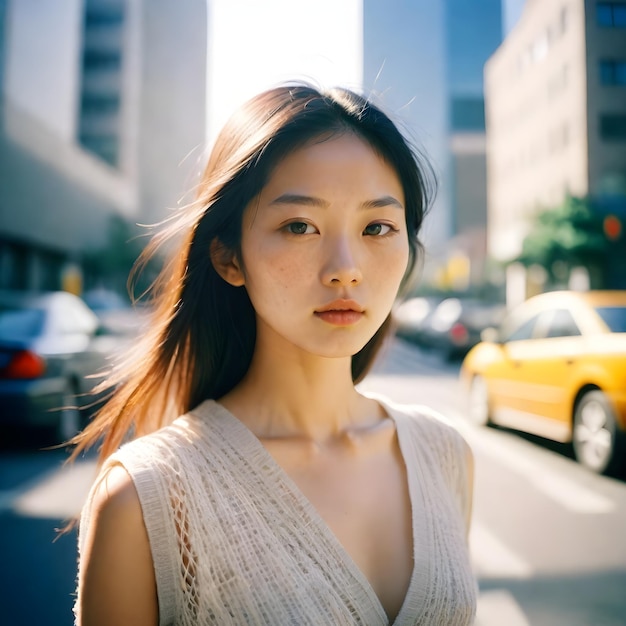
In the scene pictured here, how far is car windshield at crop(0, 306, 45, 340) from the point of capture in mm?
5266

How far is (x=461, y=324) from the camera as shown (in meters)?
14.0

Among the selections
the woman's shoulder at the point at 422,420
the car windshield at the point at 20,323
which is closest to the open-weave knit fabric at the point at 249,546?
the woman's shoulder at the point at 422,420

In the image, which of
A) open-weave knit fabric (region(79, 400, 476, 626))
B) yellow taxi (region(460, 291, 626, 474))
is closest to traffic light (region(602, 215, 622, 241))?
yellow taxi (region(460, 291, 626, 474))

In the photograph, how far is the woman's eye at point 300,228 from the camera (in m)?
1.09

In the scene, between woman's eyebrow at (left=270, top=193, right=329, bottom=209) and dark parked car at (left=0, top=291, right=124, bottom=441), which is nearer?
woman's eyebrow at (left=270, top=193, right=329, bottom=209)

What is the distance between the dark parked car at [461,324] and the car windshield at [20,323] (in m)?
10.2

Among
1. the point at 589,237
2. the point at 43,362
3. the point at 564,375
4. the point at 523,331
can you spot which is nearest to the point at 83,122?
the point at 43,362

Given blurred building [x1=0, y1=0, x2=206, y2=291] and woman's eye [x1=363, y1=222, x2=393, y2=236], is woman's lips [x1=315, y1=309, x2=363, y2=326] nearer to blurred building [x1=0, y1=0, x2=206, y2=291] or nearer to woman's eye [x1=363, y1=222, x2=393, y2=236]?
woman's eye [x1=363, y1=222, x2=393, y2=236]

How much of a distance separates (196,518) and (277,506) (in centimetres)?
15

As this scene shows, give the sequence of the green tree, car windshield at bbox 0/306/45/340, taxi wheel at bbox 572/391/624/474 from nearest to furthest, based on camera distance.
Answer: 1. the green tree
2. taxi wheel at bbox 572/391/624/474
3. car windshield at bbox 0/306/45/340

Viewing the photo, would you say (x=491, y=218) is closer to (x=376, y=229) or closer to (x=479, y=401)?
(x=479, y=401)

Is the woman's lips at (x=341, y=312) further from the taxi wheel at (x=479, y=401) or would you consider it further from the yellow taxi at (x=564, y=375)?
the taxi wheel at (x=479, y=401)

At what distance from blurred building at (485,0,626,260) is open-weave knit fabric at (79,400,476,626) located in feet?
4.14

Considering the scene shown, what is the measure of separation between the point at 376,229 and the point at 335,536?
58cm
